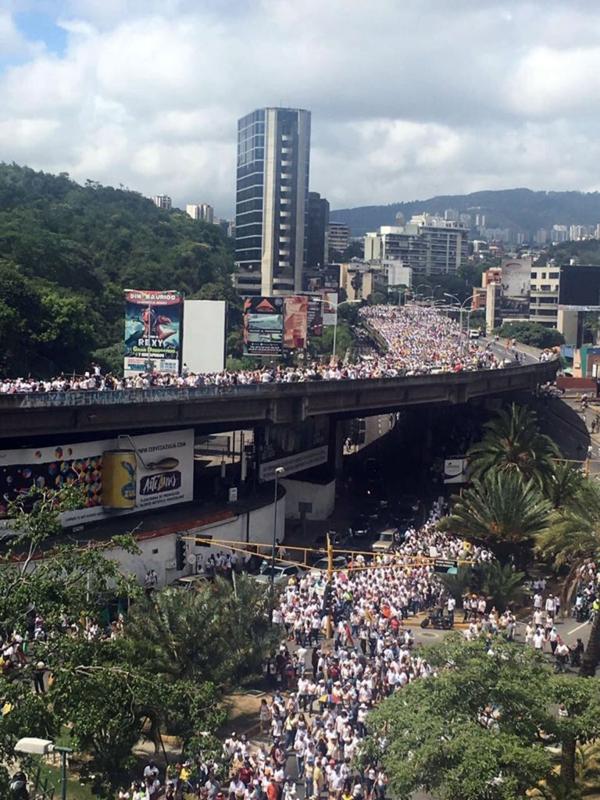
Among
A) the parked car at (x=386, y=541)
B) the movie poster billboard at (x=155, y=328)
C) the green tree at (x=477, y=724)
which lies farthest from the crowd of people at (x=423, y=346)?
the green tree at (x=477, y=724)

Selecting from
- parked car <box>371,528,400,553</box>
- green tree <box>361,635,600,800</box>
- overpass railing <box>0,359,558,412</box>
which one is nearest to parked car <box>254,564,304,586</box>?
parked car <box>371,528,400,553</box>

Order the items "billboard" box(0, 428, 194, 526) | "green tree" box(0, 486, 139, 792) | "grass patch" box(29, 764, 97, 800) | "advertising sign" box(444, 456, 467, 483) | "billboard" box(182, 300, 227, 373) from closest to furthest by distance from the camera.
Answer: "green tree" box(0, 486, 139, 792) < "grass patch" box(29, 764, 97, 800) < "billboard" box(0, 428, 194, 526) < "advertising sign" box(444, 456, 467, 483) < "billboard" box(182, 300, 227, 373)

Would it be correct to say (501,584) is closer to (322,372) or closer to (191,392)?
(191,392)

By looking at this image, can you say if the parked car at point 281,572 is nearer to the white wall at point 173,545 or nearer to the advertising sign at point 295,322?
the white wall at point 173,545

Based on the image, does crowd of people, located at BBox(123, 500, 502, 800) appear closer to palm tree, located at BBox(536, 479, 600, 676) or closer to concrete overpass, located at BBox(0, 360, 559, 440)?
palm tree, located at BBox(536, 479, 600, 676)

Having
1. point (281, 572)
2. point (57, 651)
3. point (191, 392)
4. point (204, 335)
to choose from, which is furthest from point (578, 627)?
point (204, 335)

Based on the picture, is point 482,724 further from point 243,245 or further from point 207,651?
point 243,245

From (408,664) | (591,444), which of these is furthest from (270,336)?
(408,664)

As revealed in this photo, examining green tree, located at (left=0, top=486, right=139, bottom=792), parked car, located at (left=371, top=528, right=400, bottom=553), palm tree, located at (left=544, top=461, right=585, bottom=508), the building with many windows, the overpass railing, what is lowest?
parked car, located at (left=371, top=528, right=400, bottom=553)
